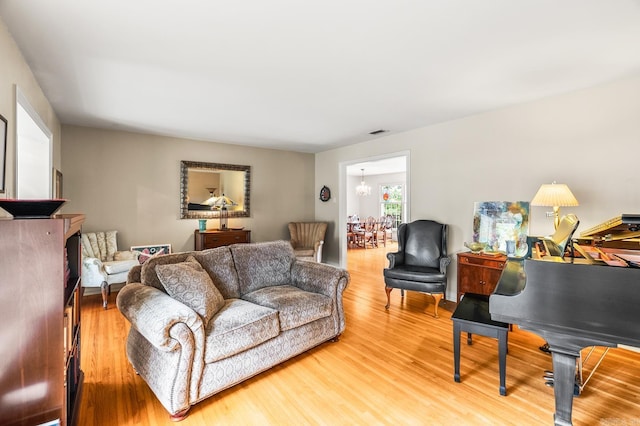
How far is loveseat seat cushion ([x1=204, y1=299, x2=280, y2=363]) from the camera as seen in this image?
2016 mm

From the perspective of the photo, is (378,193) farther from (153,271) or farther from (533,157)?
(153,271)

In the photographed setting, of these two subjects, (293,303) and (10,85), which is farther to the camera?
(293,303)

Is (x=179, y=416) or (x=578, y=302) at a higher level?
(x=578, y=302)

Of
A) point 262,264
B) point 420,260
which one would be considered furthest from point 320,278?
point 420,260

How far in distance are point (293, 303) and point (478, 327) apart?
4.50 feet

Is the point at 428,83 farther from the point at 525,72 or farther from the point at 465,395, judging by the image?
the point at 465,395

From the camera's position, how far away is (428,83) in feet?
9.36

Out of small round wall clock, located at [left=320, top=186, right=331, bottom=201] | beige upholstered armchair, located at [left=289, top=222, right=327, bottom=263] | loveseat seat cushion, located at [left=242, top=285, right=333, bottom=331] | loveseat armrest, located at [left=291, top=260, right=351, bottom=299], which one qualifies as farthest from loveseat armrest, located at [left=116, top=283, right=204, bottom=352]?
small round wall clock, located at [left=320, top=186, right=331, bottom=201]

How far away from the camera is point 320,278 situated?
2.91 meters

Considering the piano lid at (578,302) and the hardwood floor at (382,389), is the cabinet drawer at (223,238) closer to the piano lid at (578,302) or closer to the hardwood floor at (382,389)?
the hardwood floor at (382,389)

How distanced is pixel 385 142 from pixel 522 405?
3885 millimetres

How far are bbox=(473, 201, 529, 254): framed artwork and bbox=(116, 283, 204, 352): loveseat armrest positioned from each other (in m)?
3.31

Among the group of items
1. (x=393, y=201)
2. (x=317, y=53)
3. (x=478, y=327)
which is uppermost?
(x=317, y=53)

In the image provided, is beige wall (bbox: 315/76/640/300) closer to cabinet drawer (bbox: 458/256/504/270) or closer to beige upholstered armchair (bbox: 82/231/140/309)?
cabinet drawer (bbox: 458/256/504/270)
